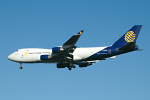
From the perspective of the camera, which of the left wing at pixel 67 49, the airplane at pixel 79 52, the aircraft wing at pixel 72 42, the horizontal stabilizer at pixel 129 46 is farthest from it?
the airplane at pixel 79 52

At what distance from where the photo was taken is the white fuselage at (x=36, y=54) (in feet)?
195

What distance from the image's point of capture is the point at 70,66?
61250 mm

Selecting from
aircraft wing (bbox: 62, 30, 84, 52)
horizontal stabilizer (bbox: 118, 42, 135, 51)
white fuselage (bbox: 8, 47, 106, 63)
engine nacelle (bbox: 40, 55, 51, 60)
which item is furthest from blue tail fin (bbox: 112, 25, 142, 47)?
engine nacelle (bbox: 40, 55, 51, 60)

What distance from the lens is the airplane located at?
55.6 m

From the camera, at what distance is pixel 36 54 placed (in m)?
61.8

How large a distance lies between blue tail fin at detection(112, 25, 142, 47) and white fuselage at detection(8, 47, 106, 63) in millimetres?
3604

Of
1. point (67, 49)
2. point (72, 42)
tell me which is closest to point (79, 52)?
point (67, 49)

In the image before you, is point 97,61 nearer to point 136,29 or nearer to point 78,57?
point 78,57

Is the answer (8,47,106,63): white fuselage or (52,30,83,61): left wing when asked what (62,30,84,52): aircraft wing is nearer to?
(52,30,83,61): left wing

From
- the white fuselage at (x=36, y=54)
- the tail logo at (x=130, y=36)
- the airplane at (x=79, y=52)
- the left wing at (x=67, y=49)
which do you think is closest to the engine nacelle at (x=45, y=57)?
the airplane at (x=79, y=52)

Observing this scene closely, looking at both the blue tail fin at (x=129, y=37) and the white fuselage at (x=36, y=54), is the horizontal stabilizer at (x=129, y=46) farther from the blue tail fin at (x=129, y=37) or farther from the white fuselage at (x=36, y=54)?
the white fuselage at (x=36, y=54)

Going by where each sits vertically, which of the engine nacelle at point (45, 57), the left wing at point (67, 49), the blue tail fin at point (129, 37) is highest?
the blue tail fin at point (129, 37)

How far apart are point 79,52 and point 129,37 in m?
9.87

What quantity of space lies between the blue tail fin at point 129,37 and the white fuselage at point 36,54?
3604 mm
